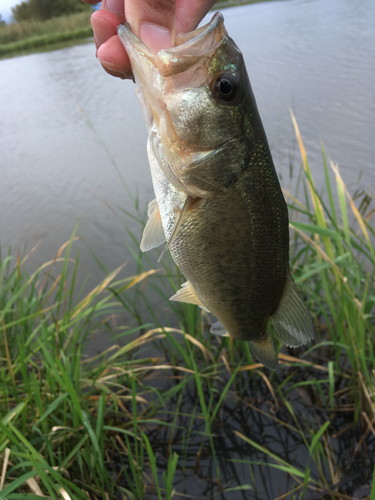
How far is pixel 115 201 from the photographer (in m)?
5.70

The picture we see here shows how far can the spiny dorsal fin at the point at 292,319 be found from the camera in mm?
1341

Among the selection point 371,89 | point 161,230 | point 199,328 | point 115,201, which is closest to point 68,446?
point 199,328

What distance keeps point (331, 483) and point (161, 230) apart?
1919 mm

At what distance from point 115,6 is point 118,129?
717cm

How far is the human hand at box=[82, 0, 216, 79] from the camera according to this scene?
113 centimetres

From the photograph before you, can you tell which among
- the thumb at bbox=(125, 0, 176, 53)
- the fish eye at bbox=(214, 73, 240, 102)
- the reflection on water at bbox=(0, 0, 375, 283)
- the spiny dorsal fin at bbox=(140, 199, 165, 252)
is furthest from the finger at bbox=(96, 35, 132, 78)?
the reflection on water at bbox=(0, 0, 375, 283)

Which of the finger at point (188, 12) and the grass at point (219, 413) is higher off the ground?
the finger at point (188, 12)

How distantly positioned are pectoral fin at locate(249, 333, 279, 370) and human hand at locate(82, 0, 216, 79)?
114cm

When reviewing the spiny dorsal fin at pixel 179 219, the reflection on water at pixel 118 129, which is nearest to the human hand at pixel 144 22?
the spiny dorsal fin at pixel 179 219

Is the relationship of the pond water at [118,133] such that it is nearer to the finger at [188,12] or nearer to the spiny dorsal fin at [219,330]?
the spiny dorsal fin at [219,330]

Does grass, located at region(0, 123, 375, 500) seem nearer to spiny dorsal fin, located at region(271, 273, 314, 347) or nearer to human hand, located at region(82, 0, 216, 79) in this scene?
spiny dorsal fin, located at region(271, 273, 314, 347)

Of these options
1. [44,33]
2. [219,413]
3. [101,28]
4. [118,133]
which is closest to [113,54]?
[101,28]

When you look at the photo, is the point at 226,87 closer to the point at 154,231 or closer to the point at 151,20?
the point at 151,20

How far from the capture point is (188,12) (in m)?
1.19
